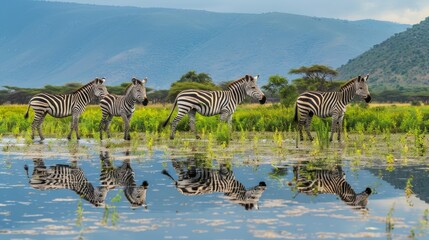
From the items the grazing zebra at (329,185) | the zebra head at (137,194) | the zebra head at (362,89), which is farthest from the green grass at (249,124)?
the zebra head at (137,194)

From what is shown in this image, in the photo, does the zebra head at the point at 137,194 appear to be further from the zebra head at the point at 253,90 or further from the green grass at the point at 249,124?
the green grass at the point at 249,124

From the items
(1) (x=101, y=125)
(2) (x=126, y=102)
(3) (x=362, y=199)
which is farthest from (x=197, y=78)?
(3) (x=362, y=199)

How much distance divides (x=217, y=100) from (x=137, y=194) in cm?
1197

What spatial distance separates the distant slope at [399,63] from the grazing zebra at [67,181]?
87.9m

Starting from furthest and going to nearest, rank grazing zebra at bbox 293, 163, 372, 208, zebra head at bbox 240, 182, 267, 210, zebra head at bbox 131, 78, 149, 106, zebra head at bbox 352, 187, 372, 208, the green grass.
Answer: the green grass < zebra head at bbox 131, 78, 149, 106 < grazing zebra at bbox 293, 163, 372, 208 < zebra head at bbox 352, 187, 372, 208 < zebra head at bbox 240, 182, 267, 210

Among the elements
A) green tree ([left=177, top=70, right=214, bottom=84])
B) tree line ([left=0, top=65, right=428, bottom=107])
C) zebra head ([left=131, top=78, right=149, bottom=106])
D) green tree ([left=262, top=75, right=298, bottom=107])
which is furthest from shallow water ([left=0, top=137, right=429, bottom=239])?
green tree ([left=177, top=70, right=214, bottom=84])

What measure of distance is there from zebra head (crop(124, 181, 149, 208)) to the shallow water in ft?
0.29

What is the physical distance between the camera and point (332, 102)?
21906 millimetres

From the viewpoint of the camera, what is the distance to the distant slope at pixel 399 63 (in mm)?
105062

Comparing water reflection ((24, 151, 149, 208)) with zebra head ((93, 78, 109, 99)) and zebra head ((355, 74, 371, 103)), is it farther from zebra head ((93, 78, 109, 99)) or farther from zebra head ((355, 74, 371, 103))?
zebra head ((355, 74, 371, 103))

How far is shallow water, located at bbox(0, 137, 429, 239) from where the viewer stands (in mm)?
8742

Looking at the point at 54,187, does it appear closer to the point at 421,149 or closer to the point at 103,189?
the point at 103,189

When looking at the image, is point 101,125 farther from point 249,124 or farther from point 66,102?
point 249,124

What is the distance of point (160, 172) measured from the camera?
1420 centimetres
